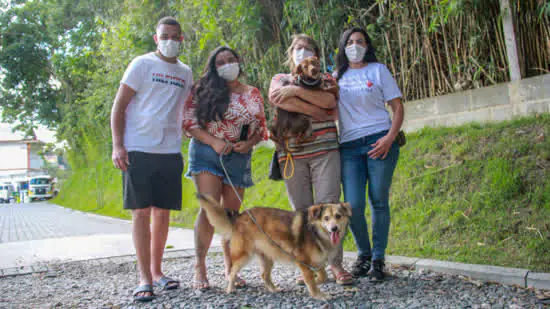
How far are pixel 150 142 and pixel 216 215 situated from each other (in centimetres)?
74

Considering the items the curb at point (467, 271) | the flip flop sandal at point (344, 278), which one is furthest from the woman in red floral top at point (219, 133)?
the curb at point (467, 271)

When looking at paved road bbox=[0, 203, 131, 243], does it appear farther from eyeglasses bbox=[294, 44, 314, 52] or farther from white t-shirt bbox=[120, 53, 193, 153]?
eyeglasses bbox=[294, 44, 314, 52]

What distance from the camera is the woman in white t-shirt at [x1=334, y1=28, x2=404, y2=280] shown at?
3.33 m

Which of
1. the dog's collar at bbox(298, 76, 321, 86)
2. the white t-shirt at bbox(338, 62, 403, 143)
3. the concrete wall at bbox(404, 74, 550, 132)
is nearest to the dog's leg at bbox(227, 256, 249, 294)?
the white t-shirt at bbox(338, 62, 403, 143)

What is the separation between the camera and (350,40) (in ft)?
11.3

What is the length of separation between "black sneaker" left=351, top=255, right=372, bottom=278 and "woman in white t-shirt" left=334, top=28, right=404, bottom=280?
0.05m

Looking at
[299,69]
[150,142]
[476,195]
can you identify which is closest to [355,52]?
[299,69]

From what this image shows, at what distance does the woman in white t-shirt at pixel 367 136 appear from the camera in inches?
131

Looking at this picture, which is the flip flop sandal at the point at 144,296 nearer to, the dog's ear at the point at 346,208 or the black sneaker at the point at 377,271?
the dog's ear at the point at 346,208

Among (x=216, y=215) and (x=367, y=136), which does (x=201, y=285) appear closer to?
(x=216, y=215)

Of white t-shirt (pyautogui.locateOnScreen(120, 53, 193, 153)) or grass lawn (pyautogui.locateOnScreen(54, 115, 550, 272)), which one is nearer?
white t-shirt (pyautogui.locateOnScreen(120, 53, 193, 153))

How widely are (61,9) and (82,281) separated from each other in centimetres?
1987

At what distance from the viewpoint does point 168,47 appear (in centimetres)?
343

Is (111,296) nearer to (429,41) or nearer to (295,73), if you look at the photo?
(295,73)
